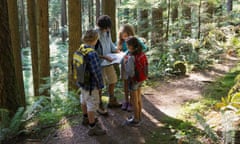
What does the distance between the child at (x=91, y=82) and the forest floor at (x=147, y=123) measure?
0.68 feet

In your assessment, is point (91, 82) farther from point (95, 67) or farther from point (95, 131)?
point (95, 131)

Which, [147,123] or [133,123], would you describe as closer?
[133,123]

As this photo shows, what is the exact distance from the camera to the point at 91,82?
4523 millimetres

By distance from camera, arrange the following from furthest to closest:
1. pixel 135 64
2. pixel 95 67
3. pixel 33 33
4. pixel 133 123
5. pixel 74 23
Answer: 1. pixel 33 33
2. pixel 74 23
3. pixel 133 123
4. pixel 135 64
5. pixel 95 67

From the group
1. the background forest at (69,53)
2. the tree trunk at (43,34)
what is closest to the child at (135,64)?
the background forest at (69,53)

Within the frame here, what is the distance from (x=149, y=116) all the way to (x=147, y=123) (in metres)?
0.41

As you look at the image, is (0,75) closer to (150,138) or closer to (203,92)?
(150,138)

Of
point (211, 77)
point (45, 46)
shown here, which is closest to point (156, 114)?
point (211, 77)

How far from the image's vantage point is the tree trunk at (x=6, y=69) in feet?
17.4

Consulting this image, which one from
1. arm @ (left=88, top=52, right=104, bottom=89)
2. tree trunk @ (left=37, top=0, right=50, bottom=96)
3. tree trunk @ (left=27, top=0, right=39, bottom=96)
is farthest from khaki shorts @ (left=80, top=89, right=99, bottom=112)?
tree trunk @ (left=27, top=0, right=39, bottom=96)

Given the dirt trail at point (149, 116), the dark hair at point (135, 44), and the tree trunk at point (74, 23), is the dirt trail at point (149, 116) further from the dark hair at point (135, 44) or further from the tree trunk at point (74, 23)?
the tree trunk at point (74, 23)

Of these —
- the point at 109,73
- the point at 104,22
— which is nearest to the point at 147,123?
the point at 109,73

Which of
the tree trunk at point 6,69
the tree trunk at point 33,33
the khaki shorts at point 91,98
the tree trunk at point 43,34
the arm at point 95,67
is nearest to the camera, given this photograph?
the arm at point 95,67

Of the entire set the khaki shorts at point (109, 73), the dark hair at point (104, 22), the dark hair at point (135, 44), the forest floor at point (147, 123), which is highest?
the dark hair at point (104, 22)
